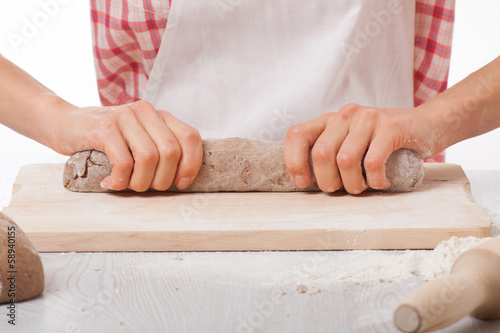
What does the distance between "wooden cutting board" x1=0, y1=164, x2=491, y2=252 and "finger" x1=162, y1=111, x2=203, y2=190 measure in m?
0.04

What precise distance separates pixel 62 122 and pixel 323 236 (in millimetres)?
767

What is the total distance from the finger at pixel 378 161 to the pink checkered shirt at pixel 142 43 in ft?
2.55

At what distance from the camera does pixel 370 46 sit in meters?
1.79

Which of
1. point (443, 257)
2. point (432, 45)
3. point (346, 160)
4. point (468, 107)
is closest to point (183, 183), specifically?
point (346, 160)

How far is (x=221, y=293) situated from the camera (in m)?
0.94

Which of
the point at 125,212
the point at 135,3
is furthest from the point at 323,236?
the point at 135,3

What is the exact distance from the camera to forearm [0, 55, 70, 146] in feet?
5.06

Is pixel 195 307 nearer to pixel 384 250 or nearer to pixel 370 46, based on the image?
pixel 384 250

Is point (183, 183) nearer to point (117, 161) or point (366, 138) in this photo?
point (117, 161)

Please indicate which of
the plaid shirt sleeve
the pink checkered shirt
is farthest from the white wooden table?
the plaid shirt sleeve

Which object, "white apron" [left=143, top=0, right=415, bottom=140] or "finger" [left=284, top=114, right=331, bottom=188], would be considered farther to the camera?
"white apron" [left=143, top=0, right=415, bottom=140]

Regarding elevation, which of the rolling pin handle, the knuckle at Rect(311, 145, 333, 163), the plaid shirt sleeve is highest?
the plaid shirt sleeve

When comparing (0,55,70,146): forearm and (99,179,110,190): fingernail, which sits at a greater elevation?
(0,55,70,146): forearm

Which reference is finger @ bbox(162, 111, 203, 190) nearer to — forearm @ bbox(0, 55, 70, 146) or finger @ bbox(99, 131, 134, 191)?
finger @ bbox(99, 131, 134, 191)
